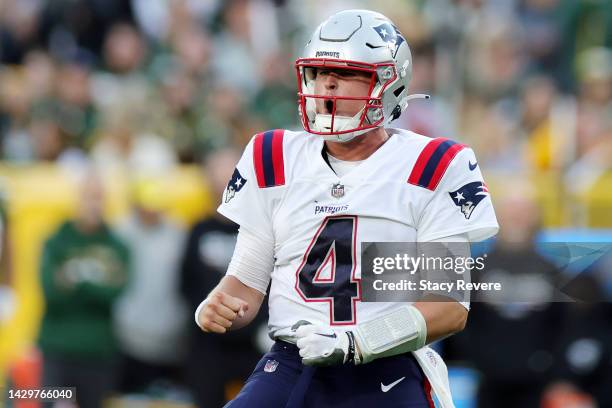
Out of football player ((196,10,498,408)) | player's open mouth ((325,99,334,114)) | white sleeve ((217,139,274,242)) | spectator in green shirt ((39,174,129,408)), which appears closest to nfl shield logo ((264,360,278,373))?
football player ((196,10,498,408))

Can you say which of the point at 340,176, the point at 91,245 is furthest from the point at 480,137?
the point at 340,176

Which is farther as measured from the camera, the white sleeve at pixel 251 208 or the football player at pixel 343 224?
the white sleeve at pixel 251 208

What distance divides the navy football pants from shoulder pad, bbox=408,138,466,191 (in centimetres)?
60

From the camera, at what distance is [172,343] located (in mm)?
8352

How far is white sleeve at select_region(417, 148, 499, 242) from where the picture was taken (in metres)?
4.21

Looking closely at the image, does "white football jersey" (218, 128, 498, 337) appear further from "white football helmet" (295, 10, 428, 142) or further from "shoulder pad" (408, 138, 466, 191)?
"white football helmet" (295, 10, 428, 142)

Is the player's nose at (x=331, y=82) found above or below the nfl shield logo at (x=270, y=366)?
above

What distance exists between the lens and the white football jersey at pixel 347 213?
4.20 metres

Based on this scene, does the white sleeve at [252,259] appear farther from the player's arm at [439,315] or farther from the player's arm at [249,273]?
the player's arm at [439,315]

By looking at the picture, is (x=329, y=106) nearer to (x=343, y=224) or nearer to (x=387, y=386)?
(x=343, y=224)

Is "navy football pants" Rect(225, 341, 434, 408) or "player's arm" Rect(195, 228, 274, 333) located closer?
"navy football pants" Rect(225, 341, 434, 408)

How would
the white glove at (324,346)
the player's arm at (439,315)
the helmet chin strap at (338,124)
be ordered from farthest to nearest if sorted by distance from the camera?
the helmet chin strap at (338,124), the player's arm at (439,315), the white glove at (324,346)

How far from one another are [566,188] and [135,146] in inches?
129

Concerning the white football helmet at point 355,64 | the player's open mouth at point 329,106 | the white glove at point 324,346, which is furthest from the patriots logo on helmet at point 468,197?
the white glove at point 324,346
